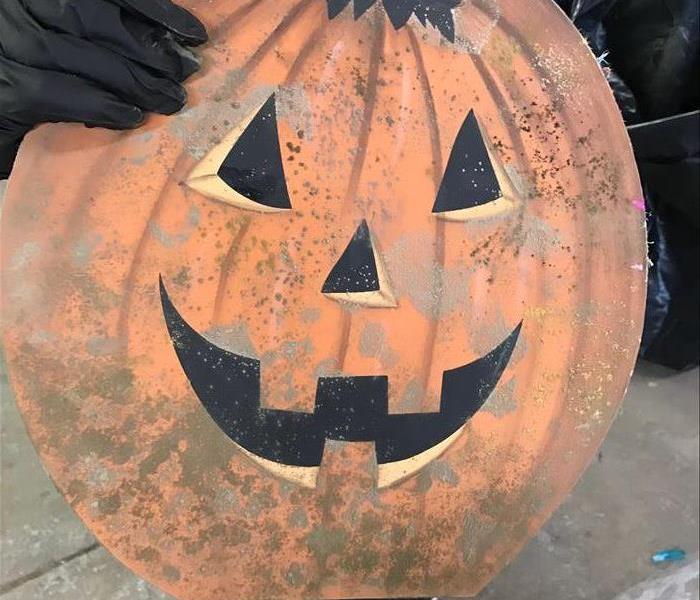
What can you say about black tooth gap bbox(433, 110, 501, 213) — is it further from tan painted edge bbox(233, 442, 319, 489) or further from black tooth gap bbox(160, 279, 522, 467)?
tan painted edge bbox(233, 442, 319, 489)

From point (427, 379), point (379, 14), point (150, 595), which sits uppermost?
point (379, 14)

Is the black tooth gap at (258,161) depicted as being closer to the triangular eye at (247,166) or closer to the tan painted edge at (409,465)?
the triangular eye at (247,166)

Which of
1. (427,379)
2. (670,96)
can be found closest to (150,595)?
(427,379)

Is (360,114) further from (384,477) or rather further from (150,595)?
(150,595)

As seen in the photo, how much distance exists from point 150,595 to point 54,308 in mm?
501

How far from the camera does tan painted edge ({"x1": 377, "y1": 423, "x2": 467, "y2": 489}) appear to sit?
2.97 ft

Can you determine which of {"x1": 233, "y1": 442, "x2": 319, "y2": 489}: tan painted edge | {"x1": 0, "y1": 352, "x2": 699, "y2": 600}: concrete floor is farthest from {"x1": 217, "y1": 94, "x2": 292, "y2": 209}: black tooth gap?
{"x1": 0, "y1": 352, "x2": 699, "y2": 600}: concrete floor

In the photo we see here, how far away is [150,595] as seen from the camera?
1.07 meters

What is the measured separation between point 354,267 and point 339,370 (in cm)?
12

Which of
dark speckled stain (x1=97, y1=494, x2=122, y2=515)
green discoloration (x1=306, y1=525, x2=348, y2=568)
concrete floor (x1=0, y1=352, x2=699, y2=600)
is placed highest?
dark speckled stain (x1=97, y1=494, x2=122, y2=515)

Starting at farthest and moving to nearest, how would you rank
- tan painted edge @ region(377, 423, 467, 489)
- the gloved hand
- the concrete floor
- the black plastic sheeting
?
the black plastic sheeting → the concrete floor → tan painted edge @ region(377, 423, 467, 489) → the gloved hand

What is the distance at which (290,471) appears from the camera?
87 centimetres

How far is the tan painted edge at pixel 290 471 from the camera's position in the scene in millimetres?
858

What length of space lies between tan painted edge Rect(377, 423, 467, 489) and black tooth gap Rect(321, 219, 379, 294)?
0.22 metres
